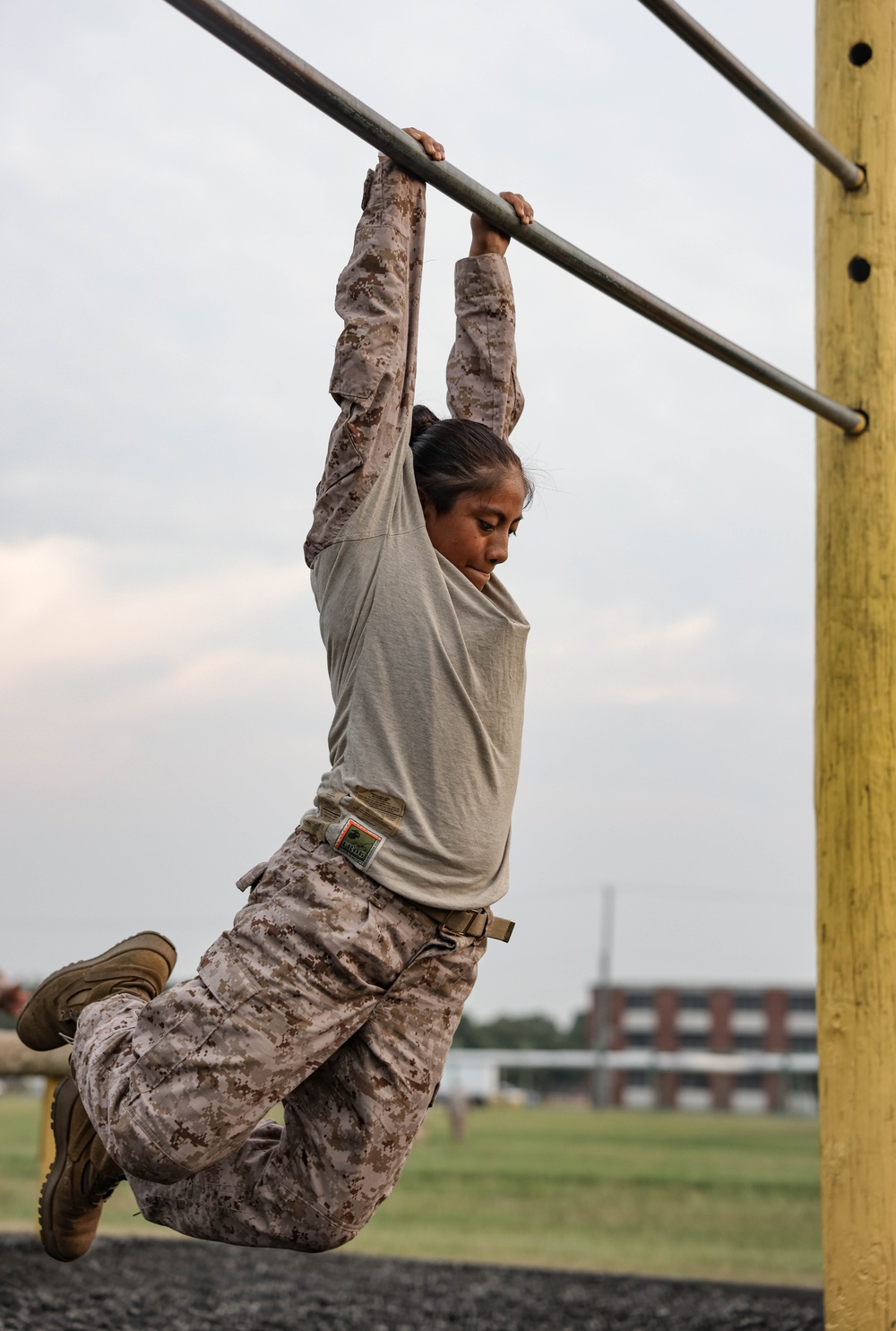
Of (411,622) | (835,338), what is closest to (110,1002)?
(411,622)

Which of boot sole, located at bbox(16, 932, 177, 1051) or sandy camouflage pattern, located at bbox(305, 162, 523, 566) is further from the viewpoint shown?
boot sole, located at bbox(16, 932, 177, 1051)

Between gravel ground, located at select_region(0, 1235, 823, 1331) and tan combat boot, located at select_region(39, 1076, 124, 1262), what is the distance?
1.23 meters

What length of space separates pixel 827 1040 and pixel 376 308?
1.71 m

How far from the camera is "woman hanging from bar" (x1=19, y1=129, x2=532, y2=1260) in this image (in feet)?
6.45

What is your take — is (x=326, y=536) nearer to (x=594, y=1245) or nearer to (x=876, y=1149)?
(x=876, y=1149)

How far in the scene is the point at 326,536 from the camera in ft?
7.14

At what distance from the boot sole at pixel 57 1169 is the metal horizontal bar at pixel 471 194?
157 cm

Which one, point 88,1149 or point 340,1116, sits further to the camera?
point 88,1149

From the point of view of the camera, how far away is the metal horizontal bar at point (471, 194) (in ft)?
6.03

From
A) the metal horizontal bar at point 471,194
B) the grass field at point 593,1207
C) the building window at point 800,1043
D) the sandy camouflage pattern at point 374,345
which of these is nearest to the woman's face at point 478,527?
the sandy camouflage pattern at point 374,345

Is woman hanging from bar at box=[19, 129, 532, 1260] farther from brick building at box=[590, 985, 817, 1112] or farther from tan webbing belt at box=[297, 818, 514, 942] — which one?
brick building at box=[590, 985, 817, 1112]

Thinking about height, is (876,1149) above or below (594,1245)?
above

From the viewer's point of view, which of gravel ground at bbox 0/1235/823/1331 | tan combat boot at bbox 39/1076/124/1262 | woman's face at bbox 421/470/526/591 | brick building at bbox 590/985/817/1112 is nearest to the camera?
woman's face at bbox 421/470/526/591

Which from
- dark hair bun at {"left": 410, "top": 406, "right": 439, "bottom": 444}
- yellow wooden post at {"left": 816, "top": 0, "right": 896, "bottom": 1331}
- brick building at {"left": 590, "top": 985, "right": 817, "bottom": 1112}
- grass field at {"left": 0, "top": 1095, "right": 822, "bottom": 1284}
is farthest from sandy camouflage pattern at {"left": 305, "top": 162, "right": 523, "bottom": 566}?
brick building at {"left": 590, "top": 985, "right": 817, "bottom": 1112}
